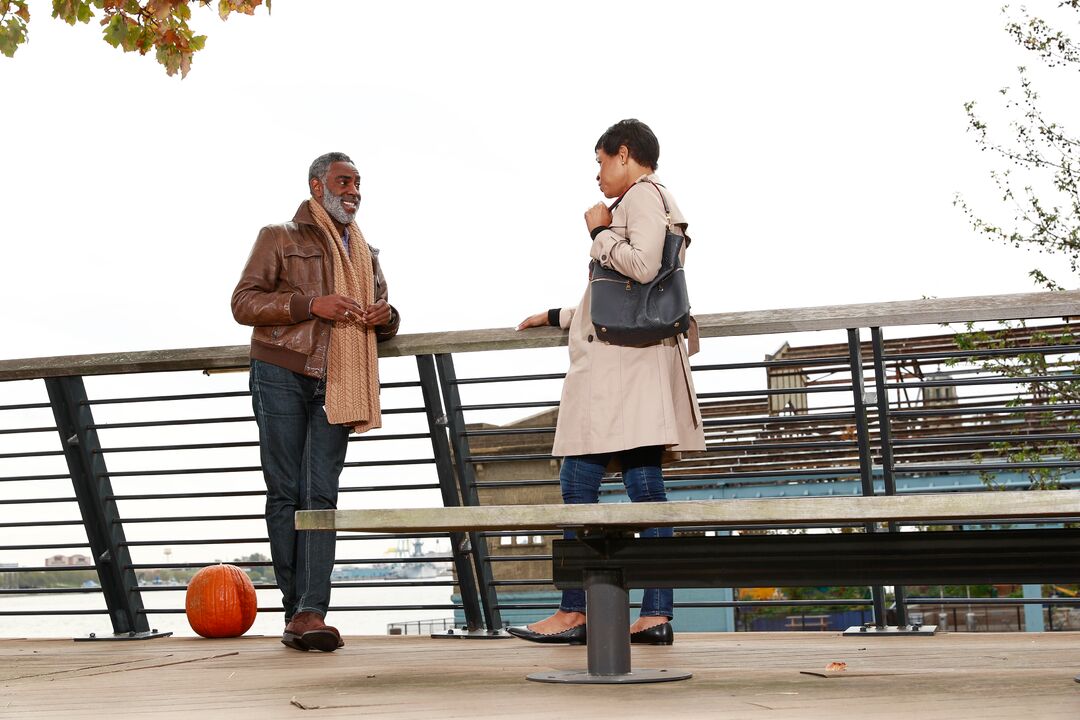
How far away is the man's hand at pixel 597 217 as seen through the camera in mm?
3426

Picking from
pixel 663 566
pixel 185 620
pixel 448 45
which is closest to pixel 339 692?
pixel 663 566

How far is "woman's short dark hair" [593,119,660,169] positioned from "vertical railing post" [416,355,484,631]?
1435mm

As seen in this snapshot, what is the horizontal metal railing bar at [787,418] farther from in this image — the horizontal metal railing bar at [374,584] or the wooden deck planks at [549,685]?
the horizontal metal railing bar at [374,584]

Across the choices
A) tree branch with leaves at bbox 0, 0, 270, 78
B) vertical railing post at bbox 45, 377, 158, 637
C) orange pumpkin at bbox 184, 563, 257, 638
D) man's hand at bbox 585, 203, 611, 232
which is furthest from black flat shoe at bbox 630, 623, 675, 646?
tree branch with leaves at bbox 0, 0, 270, 78

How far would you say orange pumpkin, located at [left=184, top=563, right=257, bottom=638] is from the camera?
4656mm

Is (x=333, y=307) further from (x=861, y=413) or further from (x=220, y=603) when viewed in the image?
(x=861, y=413)

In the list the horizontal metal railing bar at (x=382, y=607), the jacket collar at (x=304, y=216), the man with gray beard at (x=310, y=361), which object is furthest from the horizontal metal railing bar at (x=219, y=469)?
the jacket collar at (x=304, y=216)

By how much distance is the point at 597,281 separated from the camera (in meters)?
3.34

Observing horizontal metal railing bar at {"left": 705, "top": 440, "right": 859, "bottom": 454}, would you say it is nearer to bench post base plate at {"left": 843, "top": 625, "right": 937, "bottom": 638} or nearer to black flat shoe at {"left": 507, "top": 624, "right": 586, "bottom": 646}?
bench post base plate at {"left": 843, "top": 625, "right": 937, "bottom": 638}

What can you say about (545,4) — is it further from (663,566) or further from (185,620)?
(663,566)

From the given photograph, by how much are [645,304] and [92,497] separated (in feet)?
9.77

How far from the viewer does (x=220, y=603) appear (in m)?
4.65

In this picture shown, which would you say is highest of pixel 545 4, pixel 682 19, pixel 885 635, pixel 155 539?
pixel 682 19

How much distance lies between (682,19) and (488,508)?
20.0 metres
